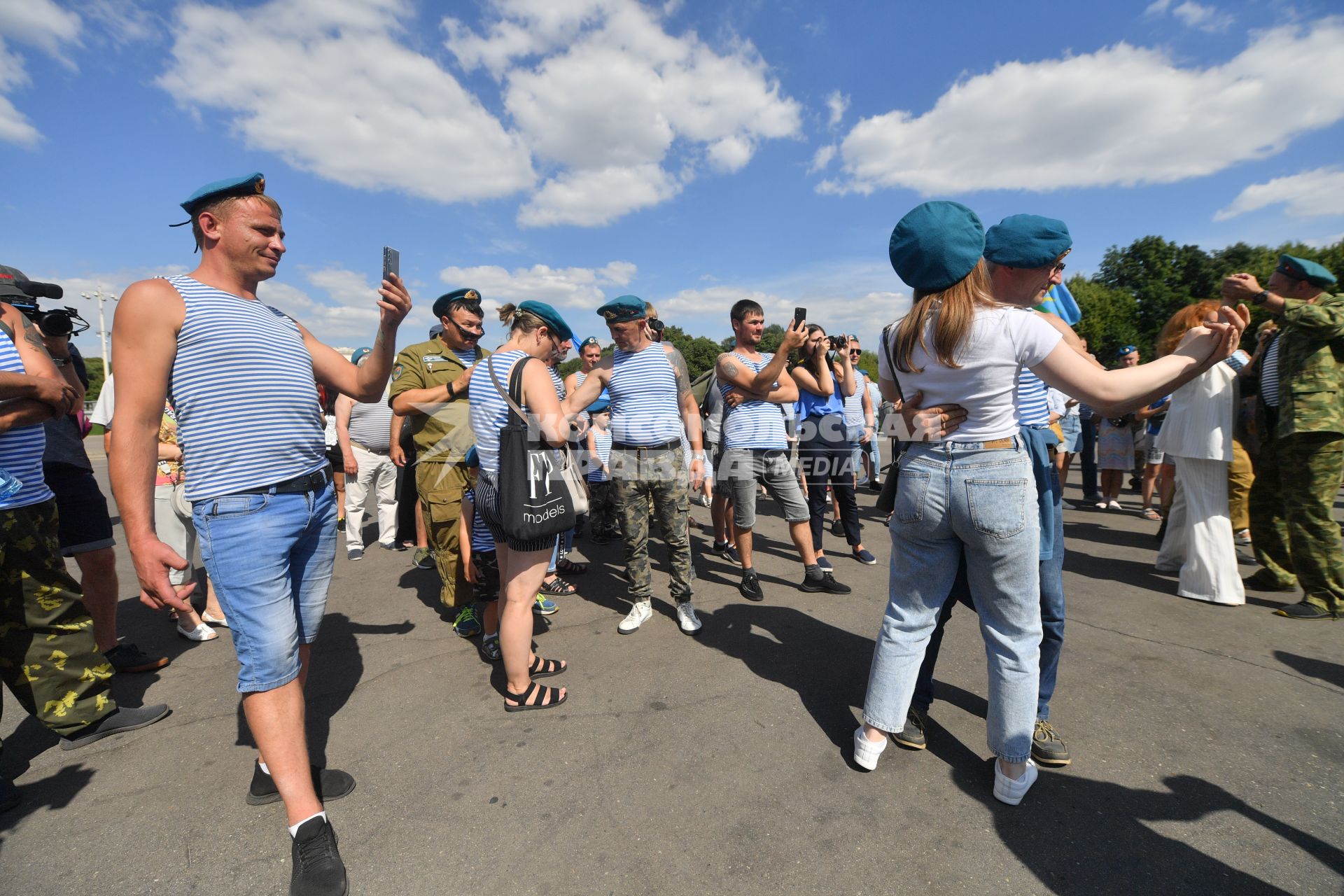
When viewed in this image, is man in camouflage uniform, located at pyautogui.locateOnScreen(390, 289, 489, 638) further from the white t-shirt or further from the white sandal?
the white t-shirt

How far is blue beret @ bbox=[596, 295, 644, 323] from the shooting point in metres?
3.69

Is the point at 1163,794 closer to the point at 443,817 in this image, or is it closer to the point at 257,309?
the point at 443,817

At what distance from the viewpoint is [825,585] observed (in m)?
4.56

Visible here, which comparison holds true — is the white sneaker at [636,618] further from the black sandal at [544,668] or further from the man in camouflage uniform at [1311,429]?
the man in camouflage uniform at [1311,429]

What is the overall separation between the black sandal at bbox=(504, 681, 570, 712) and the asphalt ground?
6 cm

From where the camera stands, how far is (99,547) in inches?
129

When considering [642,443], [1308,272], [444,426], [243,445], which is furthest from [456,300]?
[1308,272]

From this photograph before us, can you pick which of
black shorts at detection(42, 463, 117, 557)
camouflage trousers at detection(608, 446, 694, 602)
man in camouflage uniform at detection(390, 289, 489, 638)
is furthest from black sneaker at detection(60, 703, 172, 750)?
camouflage trousers at detection(608, 446, 694, 602)

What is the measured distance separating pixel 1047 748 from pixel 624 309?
3.07m

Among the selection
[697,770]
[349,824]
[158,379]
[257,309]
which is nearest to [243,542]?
[158,379]

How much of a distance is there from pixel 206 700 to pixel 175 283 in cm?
248

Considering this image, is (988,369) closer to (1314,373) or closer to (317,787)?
(317,787)

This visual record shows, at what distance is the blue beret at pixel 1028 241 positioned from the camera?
2.03m

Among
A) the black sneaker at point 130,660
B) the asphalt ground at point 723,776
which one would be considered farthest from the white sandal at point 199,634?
the black sneaker at point 130,660
